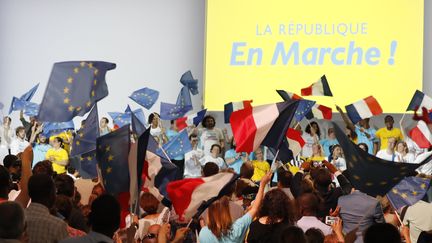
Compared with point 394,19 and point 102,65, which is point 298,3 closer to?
point 394,19

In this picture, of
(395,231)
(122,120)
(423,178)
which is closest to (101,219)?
(395,231)

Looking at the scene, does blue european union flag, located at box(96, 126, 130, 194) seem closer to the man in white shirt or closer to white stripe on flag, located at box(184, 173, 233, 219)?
white stripe on flag, located at box(184, 173, 233, 219)

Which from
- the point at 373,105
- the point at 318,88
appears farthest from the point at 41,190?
the point at 373,105

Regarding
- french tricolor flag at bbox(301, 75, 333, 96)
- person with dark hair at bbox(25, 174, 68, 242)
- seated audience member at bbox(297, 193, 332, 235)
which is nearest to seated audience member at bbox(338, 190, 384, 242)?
seated audience member at bbox(297, 193, 332, 235)

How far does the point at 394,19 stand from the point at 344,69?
1.42 m

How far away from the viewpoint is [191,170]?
1830 centimetres

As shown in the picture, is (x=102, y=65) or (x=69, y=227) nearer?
(x=69, y=227)

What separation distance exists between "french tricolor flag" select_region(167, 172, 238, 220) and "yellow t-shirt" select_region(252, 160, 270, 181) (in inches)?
338

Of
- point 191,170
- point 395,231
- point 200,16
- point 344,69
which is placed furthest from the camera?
point 200,16

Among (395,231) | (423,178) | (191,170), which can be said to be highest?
(395,231)

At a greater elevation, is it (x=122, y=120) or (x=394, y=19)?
(x=394, y=19)

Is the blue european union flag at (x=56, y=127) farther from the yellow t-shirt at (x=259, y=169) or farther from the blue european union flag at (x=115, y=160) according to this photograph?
Result: the blue european union flag at (x=115, y=160)

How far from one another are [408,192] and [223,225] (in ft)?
9.24

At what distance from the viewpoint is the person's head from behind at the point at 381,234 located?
6.04m
